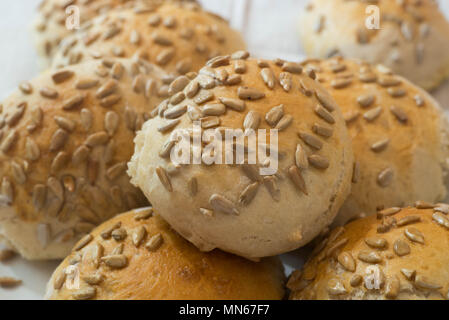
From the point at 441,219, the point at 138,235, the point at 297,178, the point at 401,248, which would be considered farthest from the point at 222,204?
the point at 441,219

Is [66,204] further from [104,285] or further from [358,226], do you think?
[358,226]

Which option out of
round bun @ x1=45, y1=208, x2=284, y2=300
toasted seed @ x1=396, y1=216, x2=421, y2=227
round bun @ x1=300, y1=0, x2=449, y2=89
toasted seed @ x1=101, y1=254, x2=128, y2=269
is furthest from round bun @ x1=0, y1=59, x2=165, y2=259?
round bun @ x1=300, y1=0, x2=449, y2=89

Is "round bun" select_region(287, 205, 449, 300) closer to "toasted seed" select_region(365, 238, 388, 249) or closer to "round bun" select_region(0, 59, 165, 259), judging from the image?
"toasted seed" select_region(365, 238, 388, 249)

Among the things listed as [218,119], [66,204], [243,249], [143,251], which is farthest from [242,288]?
[66,204]

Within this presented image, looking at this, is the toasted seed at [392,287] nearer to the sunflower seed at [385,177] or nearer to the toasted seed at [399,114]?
the sunflower seed at [385,177]

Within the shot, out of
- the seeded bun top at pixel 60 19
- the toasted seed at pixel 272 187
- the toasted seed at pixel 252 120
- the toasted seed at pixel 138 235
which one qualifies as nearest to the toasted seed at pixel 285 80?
the toasted seed at pixel 252 120

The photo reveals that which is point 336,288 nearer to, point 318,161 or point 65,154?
point 318,161
